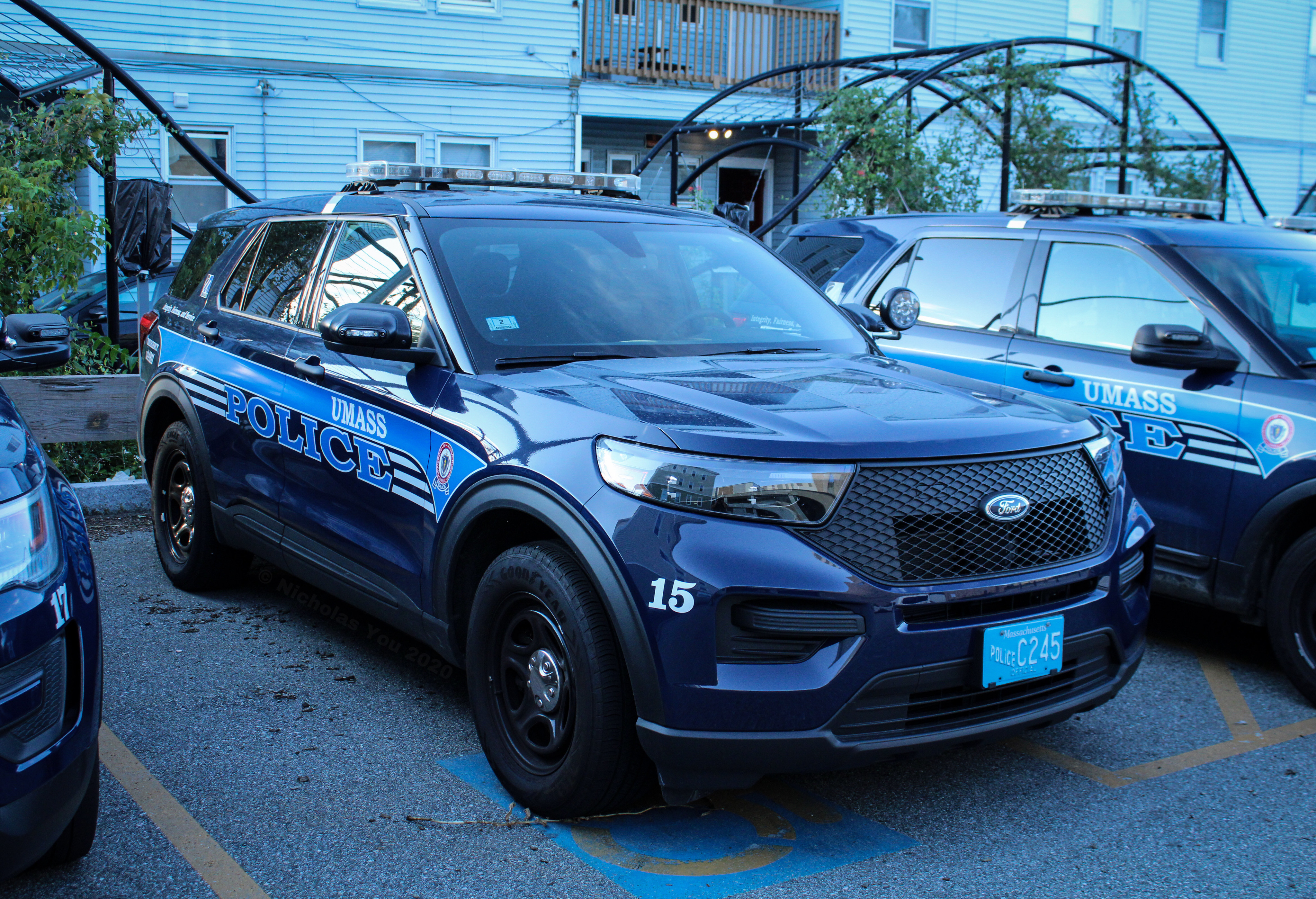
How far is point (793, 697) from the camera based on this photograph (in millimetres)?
2938

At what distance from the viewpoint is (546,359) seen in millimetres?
3844

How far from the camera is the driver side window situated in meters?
5.16

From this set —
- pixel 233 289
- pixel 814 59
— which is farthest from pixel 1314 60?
pixel 233 289

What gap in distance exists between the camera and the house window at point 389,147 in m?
16.6

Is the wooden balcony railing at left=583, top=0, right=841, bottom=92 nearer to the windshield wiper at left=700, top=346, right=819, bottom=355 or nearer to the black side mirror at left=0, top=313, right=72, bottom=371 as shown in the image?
the windshield wiper at left=700, top=346, right=819, bottom=355

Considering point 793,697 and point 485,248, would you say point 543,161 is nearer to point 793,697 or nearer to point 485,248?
point 485,248

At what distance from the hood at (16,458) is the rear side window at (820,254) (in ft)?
14.1

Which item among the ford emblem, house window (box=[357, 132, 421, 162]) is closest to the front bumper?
the ford emblem

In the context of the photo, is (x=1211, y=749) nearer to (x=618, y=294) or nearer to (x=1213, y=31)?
(x=618, y=294)

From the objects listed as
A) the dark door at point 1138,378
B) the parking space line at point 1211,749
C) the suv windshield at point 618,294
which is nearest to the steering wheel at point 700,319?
the suv windshield at point 618,294

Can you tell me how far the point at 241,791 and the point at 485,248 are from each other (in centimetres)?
193

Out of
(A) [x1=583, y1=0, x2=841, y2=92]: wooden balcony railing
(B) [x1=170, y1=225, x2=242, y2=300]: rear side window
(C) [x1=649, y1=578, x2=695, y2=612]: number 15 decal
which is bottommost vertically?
(C) [x1=649, y1=578, x2=695, y2=612]: number 15 decal

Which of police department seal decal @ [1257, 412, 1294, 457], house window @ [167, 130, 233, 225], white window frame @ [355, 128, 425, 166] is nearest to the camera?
police department seal decal @ [1257, 412, 1294, 457]

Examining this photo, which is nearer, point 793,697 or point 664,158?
point 793,697
